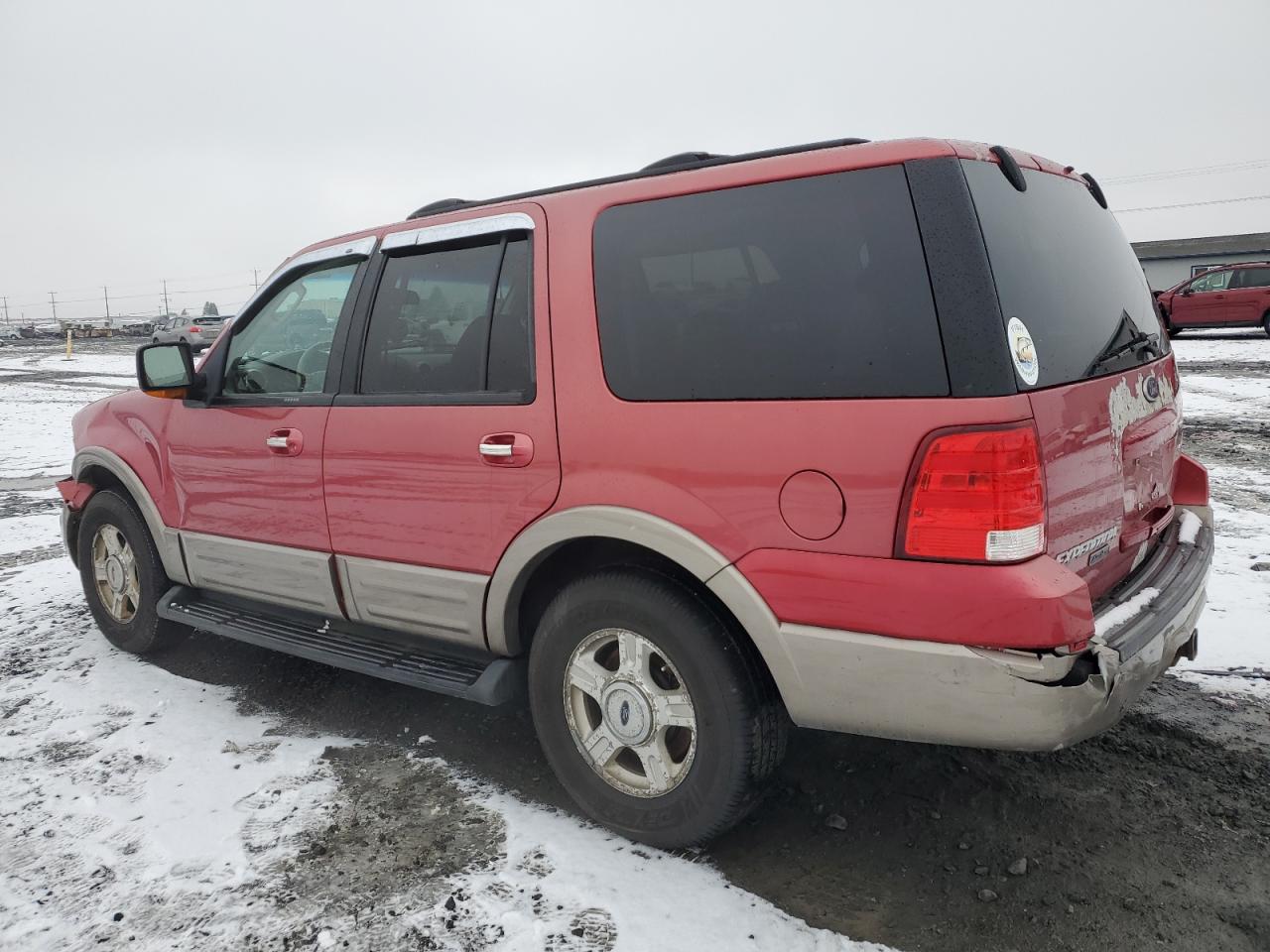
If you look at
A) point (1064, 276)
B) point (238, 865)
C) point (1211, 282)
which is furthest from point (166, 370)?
point (1211, 282)

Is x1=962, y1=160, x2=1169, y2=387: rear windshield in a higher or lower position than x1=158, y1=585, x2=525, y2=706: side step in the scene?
higher

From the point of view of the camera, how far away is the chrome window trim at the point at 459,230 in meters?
3.06

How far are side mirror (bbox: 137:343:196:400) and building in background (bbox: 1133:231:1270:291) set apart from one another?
42.6 m

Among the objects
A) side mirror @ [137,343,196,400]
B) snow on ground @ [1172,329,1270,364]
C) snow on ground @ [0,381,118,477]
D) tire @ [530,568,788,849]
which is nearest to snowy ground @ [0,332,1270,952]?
tire @ [530,568,788,849]

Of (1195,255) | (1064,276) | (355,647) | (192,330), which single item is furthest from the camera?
(1195,255)

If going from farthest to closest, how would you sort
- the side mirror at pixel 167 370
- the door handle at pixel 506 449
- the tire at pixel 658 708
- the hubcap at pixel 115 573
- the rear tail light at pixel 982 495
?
the hubcap at pixel 115 573
the side mirror at pixel 167 370
the door handle at pixel 506 449
the tire at pixel 658 708
the rear tail light at pixel 982 495

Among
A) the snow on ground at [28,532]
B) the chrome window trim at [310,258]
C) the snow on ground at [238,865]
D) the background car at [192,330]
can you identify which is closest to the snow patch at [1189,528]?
the snow on ground at [238,865]

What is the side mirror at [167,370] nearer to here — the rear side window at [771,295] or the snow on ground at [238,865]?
the snow on ground at [238,865]

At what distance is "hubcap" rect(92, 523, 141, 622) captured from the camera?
180 inches

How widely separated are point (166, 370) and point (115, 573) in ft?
4.42

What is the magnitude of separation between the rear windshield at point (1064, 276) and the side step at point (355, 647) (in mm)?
1911

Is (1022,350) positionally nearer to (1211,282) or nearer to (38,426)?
(38,426)

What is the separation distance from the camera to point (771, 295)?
2.45 meters

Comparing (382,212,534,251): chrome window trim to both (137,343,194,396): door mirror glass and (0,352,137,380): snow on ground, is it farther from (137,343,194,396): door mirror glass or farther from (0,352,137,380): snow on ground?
(0,352,137,380): snow on ground
